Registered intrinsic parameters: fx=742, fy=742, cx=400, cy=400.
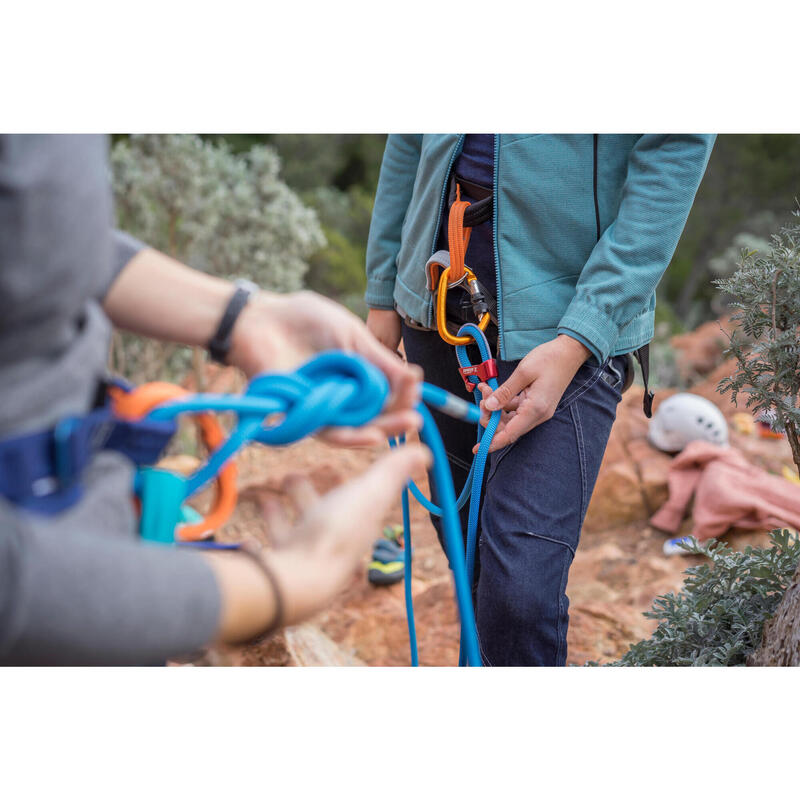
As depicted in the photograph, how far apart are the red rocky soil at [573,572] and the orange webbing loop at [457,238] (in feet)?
4.24

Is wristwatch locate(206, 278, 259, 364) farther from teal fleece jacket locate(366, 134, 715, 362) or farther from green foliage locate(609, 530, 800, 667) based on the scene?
green foliage locate(609, 530, 800, 667)

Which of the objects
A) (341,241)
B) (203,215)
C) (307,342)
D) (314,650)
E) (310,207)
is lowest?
(314,650)

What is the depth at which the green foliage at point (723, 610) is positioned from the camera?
5.08 ft

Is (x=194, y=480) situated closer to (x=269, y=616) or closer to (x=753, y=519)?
(x=269, y=616)

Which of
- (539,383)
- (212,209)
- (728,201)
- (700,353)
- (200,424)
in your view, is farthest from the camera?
(728,201)

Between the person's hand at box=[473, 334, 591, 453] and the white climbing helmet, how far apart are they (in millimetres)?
2657

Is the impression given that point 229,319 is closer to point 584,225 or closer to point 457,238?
point 457,238

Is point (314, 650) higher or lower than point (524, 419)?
lower

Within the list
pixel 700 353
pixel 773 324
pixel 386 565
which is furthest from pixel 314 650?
pixel 700 353

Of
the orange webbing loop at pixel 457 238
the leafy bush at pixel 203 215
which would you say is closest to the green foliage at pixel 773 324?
the orange webbing loop at pixel 457 238

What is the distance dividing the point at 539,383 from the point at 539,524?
0.28 metres

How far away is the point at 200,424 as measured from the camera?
0.93m

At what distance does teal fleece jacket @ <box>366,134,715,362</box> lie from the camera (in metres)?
1.36

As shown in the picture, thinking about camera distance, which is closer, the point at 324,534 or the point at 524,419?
the point at 324,534
